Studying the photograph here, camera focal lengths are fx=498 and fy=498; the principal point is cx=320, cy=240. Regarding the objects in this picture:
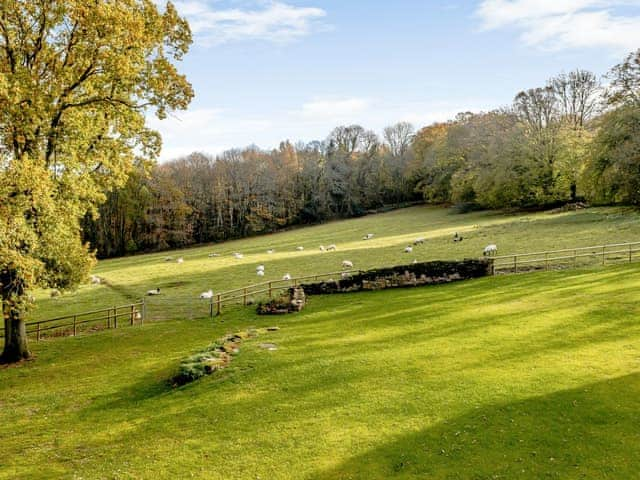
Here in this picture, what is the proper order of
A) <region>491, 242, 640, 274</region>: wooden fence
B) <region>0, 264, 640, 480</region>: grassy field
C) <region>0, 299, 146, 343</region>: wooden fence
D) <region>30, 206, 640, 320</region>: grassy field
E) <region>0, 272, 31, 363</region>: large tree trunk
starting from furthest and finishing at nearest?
1. <region>30, 206, 640, 320</region>: grassy field
2. <region>491, 242, 640, 274</region>: wooden fence
3. <region>0, 299, 146, 343</region>: wooden fence
4. <region>0, 272, 31, 363</region>: large tree trunk
5. <region>0, 264, 640, 480</region>: grassy field

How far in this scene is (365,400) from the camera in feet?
45.5

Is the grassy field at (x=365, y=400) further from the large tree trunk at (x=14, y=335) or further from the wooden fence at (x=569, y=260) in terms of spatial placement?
the wooden fence at (x=569, y=260)

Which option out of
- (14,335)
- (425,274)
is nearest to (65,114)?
(14,335)

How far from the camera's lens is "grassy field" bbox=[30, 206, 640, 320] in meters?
34.4

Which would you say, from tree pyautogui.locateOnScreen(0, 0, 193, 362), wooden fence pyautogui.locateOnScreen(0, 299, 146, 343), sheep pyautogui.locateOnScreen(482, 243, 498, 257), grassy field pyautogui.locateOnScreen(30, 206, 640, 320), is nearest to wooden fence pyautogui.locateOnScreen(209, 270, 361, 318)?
grassy field pyautogui.locateOnScreen(30, 206, 640, 320)

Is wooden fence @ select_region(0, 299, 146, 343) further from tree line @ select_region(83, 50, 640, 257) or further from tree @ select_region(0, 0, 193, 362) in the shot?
tree line @ select_region(83, 50, 640, 257)

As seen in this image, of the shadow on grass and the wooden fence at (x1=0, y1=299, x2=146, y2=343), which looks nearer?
the shadow on grass

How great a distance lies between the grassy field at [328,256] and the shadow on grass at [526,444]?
1859cm

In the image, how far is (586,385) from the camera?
13375 mm

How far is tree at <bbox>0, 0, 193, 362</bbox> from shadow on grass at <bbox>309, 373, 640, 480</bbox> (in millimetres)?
13486

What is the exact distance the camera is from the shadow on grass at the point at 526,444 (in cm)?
1014

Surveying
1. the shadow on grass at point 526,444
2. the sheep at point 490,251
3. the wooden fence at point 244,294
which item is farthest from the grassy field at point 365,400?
the sheep at point 490,251

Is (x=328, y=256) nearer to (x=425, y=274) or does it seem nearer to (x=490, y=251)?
(x=490, y=251)

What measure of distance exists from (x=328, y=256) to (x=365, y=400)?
31.8 metres
